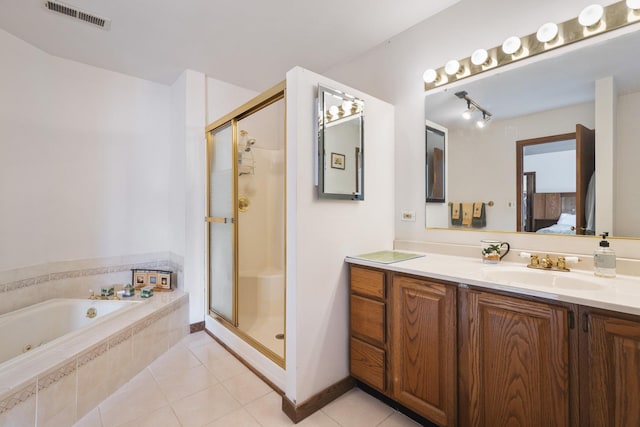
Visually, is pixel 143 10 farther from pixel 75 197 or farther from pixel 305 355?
pixel 305 355

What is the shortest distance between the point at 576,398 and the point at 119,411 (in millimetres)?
2246

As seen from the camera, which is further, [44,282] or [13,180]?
[44,282]

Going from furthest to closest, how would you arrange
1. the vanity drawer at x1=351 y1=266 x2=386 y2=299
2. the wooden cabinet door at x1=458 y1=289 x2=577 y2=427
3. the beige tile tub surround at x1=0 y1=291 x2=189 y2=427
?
the vanity drawer at x1=351 y1=266 x2=386 y2=299
the beige tile tub surround at x1=0 y1=291 x2=189 y2=427
the wooden cabinet door at x1=458 y1=289 x2=577 y2=427

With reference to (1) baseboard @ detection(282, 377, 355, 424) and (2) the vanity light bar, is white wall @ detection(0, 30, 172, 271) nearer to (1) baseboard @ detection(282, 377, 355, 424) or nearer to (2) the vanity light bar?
(1) baseboard @ detection(282, 377, 355, 424)

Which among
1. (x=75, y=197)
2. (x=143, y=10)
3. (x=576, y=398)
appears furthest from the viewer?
(x=75, y=197)

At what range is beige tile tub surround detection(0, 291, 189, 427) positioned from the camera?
130 centimetres

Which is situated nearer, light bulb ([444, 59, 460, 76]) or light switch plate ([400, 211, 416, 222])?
light bulb ([444, 59, 460, 76])

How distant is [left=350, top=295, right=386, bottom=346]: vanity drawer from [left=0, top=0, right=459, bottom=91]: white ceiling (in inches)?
77.0

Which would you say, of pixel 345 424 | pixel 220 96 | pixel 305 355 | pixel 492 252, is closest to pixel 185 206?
pixel 220 96

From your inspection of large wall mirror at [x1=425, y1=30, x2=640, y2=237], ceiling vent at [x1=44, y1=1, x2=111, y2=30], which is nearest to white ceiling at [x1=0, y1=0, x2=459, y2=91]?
ceiling vent at [x1=44, y1=1, x2=111, y2=30]

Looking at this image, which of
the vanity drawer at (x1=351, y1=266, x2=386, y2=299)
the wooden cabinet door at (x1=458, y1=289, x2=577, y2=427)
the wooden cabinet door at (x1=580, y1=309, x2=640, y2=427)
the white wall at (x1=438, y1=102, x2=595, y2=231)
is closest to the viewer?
the wooden cabinet door at (x1=580, y1=309, x2=640, y2=427)

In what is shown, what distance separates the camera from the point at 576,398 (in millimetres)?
1037

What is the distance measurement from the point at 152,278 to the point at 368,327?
226 centimetres

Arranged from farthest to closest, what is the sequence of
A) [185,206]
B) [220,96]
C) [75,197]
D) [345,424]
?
[220,96], [185,206], [75,197], [345,424]
